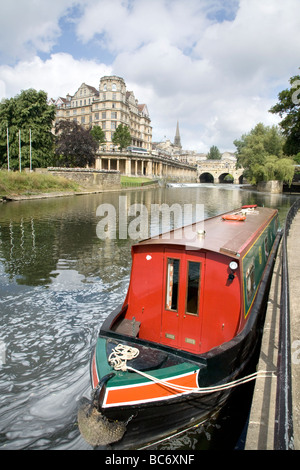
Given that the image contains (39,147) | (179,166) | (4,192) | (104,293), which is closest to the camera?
(104,293)

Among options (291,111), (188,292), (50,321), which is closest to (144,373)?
(188,292)

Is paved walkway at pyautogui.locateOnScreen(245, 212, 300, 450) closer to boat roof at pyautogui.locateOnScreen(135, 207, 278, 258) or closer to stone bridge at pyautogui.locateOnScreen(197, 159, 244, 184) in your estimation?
boat roof at pyautogui.locateOnScreen(135, 207, 278, 258)

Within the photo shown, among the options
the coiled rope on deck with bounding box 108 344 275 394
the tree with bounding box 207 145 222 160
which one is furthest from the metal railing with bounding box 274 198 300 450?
the tree with bounding box 207 145 222 160

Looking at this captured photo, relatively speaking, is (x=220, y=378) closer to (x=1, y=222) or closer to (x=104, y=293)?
(x=104, y=293)

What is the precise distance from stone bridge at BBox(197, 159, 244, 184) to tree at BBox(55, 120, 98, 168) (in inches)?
3287

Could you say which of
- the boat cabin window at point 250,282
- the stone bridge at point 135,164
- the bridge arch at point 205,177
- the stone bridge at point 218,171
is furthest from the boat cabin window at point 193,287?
the bridge arch at point 205,177

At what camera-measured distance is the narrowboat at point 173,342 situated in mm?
4617

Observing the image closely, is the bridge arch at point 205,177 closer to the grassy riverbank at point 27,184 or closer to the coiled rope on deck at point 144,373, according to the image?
the grassy riverbank at point 27,184

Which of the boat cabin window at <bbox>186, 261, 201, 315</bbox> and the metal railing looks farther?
the boat cabin window at <bbox>186, 261, 201, 315</bbox>

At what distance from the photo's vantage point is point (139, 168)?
311 ft

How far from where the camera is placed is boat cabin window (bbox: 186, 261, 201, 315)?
19.6 feet

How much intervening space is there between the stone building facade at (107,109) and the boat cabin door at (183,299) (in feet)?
278
